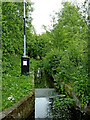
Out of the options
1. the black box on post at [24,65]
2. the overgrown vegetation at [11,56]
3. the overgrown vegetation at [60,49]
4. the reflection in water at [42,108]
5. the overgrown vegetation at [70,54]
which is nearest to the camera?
the overgrown vegetation at [70,54]

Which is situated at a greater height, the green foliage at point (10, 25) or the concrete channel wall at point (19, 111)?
the green foliage at point (10, 25)

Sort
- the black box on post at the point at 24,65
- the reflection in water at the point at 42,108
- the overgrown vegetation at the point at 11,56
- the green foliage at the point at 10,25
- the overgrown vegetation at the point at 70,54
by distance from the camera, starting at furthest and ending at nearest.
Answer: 1. the green foliage at the point at 10,25
2. the black box on post at the point at 24,65
3. the overgrown vegetation at the point at 11,56
4. the reflection in water at the point at 42,108
5. the overgrown vegetation at the point at 70,54

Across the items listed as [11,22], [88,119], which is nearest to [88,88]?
[88,119]

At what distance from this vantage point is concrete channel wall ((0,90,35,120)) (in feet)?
6.35

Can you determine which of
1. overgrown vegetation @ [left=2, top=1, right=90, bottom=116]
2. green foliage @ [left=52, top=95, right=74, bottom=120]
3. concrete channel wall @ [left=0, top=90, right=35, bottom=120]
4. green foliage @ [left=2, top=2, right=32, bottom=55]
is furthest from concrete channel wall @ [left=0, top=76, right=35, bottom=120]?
green foliage @ [left=2, top=2, right=32, bottom=55]

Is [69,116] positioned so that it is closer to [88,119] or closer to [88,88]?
[88,119]

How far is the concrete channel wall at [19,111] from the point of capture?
6.35 feet

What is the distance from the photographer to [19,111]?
7.51ft

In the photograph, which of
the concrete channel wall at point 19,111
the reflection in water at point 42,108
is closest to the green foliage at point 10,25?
the reflection in water at point 42,108

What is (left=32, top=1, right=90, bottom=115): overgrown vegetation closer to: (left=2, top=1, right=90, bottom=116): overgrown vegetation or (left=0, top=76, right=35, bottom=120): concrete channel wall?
(left=2, top=1, right=90, bottom=116): overgrown vegetation

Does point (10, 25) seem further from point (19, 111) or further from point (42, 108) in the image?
point (19, 111)

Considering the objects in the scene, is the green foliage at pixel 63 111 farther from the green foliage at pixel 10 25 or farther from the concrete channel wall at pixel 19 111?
the green foliage at pixel 10 25

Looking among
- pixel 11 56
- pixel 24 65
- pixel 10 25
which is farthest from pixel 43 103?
pixel 10 25

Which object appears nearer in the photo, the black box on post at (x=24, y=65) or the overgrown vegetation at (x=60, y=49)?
the overgrown vegetation at (x=60, y=49)
